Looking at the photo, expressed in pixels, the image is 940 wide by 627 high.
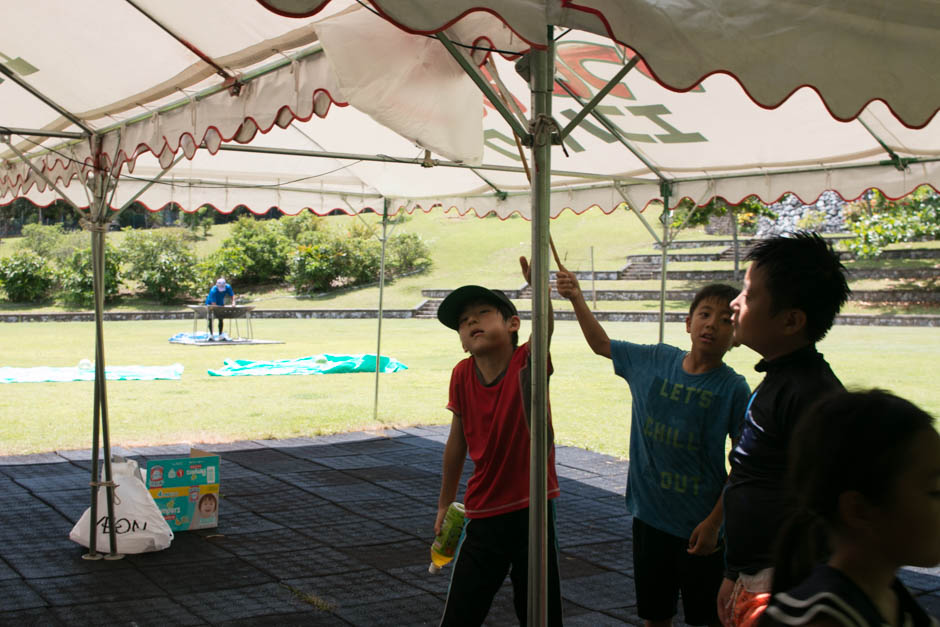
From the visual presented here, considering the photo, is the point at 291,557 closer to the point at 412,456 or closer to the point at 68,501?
the point at 68,501

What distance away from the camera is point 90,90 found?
4438 millimetres

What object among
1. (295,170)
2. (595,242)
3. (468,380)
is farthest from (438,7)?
(595,242)

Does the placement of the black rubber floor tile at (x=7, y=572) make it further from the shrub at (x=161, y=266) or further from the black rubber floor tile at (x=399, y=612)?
the shrub at (x=161, y=266)

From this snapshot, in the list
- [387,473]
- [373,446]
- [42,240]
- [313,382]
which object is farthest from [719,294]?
[42,240]

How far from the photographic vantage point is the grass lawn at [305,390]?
9273mm

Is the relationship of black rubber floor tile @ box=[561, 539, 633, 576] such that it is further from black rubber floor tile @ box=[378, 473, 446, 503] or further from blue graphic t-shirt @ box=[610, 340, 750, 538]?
blue graphic t-shirt @ box=[610, 340, 750, 538]

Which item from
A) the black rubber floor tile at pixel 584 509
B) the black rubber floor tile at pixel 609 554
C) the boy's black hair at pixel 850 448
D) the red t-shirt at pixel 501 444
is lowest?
the black rubber floor tile at pixel 584 509

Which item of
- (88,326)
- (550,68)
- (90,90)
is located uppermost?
(90,90)

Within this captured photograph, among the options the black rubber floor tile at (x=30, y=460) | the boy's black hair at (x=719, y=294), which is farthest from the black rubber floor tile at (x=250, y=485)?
the boy's black hair at (x=719, y=294)

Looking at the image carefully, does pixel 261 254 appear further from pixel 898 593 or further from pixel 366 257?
pixel 898 593

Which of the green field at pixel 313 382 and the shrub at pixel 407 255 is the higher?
the shrub at pixel 407 255

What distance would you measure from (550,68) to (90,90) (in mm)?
2933

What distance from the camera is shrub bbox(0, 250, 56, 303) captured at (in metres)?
33.1

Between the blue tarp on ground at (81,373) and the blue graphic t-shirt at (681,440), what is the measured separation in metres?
12.0
